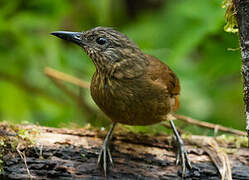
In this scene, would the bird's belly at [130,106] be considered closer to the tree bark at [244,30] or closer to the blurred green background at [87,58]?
the blurred green background at [87,58]

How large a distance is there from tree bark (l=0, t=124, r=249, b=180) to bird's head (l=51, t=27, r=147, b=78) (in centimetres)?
60

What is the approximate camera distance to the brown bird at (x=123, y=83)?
3389 millimetres

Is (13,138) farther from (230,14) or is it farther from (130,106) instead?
(230,14)

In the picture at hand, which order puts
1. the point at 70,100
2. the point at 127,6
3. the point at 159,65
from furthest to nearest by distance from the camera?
the point at 127,6 < the point at 70,100 < the point at 159,65

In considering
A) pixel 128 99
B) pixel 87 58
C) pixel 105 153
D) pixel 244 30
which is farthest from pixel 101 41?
pixel 87 58

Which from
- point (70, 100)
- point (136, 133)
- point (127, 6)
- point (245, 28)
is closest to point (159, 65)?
point (136, 133)

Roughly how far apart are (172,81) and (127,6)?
372cm

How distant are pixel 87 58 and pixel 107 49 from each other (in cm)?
187

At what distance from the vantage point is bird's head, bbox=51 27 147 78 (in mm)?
3518

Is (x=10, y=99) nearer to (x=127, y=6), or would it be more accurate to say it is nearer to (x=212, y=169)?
(x=212, y=169)

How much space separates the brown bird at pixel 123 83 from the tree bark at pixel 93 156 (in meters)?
0.10

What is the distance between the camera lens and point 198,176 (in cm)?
326

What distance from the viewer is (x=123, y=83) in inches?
136

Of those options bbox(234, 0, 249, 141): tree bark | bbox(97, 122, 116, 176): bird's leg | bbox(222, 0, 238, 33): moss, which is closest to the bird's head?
bbox(97, 122, 116, 176): bird's leg
